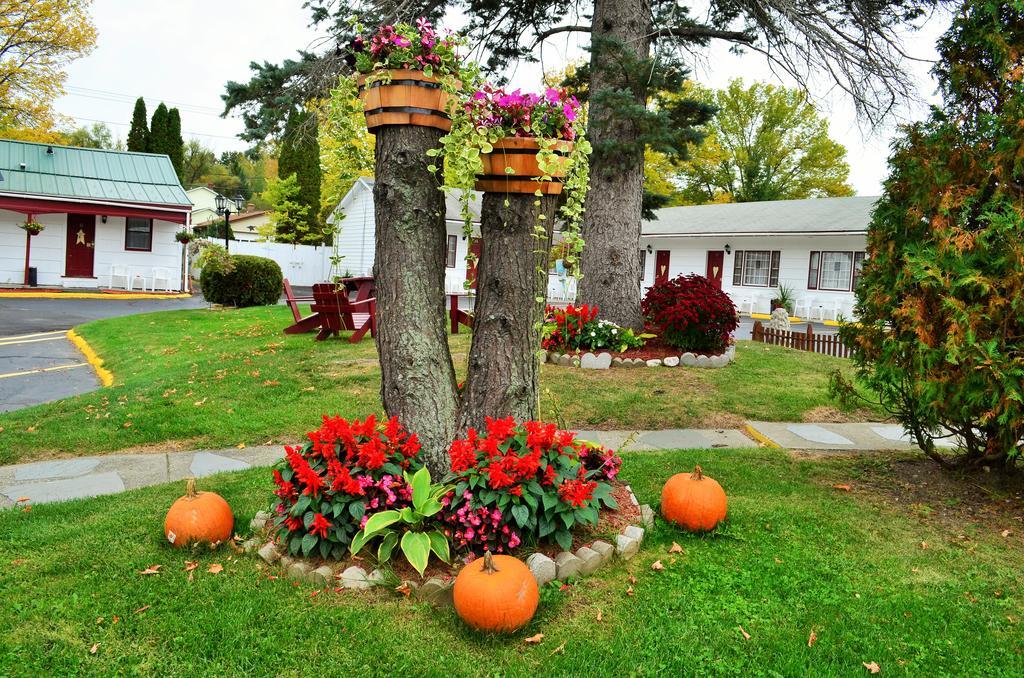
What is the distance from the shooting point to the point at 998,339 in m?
3.79

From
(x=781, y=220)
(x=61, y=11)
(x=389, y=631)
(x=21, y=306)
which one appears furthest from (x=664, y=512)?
(x=61, y=11)

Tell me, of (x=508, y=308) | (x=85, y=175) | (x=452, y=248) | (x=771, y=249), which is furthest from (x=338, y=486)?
(x=85, y=175)

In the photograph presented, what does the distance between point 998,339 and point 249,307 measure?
16569 mm

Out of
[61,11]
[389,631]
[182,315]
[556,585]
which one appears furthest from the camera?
[61,11]

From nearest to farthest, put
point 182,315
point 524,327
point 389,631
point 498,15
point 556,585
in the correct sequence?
point 389,631 < point 556,585 < point 524,327 < point 498,15 < point 182,315

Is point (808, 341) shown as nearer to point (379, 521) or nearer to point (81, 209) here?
point (379, 521)

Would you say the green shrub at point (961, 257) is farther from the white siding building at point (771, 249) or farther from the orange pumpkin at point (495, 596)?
the white siding building at point (771, 249)

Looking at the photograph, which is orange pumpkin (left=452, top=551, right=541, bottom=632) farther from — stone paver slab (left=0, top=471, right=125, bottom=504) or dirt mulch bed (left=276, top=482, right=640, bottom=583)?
stone paver slab (left=0, top=471, right=125, bottom=504)

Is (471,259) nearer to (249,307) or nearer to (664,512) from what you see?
(664,512)

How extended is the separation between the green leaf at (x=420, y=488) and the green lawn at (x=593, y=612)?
1.46 ft

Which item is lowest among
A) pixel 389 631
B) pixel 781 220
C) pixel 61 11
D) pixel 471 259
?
pixel 389 631

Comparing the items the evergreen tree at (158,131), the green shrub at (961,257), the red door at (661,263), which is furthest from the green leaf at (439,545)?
the evergreen tree at (158,131)

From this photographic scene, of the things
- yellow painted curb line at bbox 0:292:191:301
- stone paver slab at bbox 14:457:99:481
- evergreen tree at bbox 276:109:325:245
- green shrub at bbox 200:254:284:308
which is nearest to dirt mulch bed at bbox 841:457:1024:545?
stone paver slab at bbox 14:457:99:481

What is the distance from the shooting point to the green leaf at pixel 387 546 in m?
3.21
